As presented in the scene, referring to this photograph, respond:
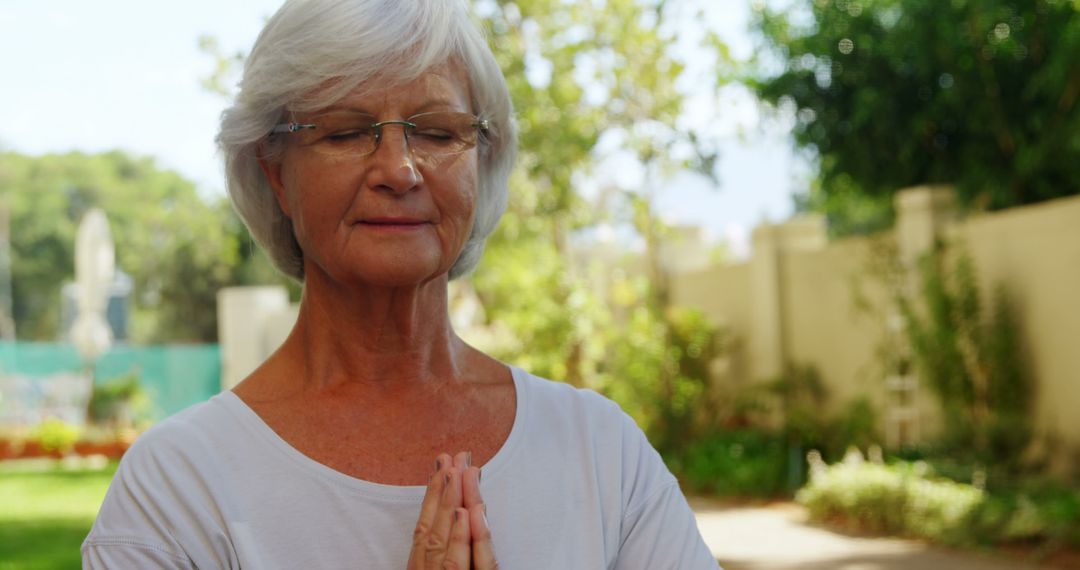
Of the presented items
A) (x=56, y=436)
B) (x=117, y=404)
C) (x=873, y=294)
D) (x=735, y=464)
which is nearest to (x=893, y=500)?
(x=735, y=464)

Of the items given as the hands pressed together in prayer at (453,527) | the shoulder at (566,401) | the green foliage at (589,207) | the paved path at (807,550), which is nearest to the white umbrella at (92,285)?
the green foliage at (589,207)

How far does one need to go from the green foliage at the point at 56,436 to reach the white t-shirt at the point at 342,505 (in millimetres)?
15848

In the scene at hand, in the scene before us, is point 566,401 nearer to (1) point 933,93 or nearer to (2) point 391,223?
(2) point 391,223

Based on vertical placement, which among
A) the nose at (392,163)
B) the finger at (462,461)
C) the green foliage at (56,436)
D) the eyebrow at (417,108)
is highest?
the eyebrow at (417,108)

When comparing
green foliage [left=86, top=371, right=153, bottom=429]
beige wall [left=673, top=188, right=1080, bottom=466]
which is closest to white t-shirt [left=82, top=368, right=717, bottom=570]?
beige wall [left=673, top=188, right=1080, bottom=466]

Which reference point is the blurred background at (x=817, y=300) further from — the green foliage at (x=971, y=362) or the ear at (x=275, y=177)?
the ear at (x=275, y=177)

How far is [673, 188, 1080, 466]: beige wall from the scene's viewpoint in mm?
8609

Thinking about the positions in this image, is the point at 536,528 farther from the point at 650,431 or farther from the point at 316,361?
the point at 650,431

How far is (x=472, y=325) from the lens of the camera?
Answer: 15.7 m

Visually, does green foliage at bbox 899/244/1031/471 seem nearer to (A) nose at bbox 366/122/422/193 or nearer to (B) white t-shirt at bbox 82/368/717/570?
(B) white t-shirt at bbox 82/368/717/570

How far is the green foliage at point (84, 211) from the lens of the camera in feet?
161

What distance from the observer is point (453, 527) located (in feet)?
4.42

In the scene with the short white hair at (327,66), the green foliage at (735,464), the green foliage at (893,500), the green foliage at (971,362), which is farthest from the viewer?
the green foliage at (735,464)

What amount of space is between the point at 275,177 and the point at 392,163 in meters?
0.23
